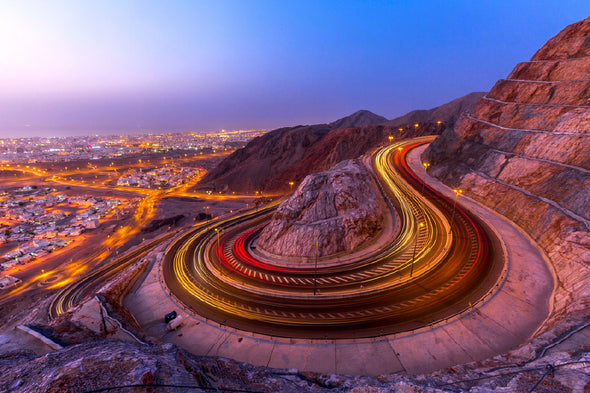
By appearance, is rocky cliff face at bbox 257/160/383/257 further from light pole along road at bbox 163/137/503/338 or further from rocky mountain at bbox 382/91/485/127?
rocky mountain at bbox 382/91/485/127

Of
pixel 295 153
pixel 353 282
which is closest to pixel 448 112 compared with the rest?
pixel 295 153

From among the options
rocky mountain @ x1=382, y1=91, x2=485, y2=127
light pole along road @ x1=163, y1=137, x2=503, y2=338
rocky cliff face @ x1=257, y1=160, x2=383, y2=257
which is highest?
rocky mountain @ x1=382, y1=91, x2=485, y2=127

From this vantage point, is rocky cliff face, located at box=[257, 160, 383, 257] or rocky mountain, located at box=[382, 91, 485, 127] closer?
rocky cliff face, located at box=[257, 160, 383, 257]

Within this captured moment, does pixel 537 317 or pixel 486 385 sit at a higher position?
pixel 486 385

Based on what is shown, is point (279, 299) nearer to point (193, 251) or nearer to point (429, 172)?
point (193, 251)

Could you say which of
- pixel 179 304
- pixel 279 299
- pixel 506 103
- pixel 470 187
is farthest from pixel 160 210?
pixel 506 103

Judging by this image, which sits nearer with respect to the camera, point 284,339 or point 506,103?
point 284,339

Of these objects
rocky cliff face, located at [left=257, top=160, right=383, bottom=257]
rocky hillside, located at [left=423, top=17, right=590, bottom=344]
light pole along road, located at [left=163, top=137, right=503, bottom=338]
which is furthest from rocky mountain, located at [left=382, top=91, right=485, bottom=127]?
light pole along road, located at [left=163, top=137, right=503, bottom=338]
